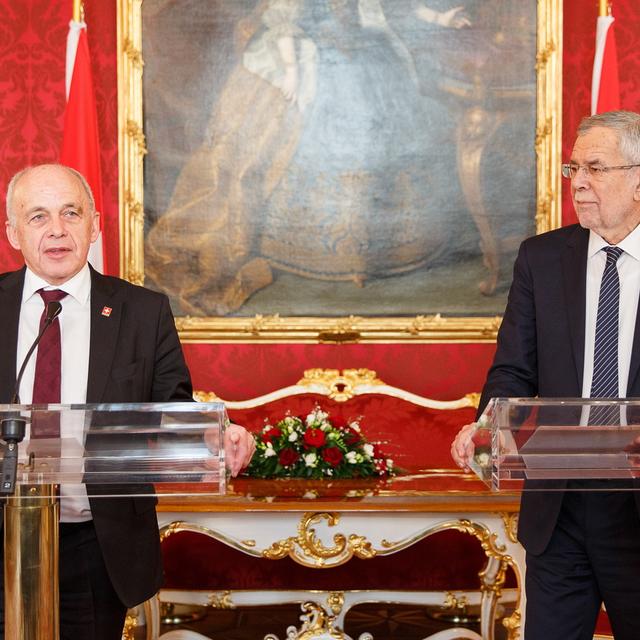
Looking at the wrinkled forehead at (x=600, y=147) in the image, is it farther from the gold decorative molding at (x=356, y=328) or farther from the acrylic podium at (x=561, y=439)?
the gold decorative molding at (x=356, y=328)

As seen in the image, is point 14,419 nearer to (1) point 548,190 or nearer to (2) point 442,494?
(2) point 442,494

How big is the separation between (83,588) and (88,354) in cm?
60

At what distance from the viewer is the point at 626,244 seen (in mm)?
2672

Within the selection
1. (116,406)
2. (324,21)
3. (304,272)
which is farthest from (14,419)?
(324,21)

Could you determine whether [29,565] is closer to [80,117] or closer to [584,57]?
[80,117]

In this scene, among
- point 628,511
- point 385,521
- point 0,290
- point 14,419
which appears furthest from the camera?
point 385,521

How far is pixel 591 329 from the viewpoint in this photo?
2631 millimetres

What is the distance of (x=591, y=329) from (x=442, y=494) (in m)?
1.72

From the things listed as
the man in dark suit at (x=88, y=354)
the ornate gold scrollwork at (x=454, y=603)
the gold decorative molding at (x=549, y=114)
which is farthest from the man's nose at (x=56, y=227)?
the gold decorative molding at (x=549, y=114)

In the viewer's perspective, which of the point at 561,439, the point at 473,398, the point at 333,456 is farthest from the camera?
the point at 473,398

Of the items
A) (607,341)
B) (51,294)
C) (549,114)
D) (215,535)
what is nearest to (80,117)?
(215,535)

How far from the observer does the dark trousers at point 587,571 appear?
2467mm

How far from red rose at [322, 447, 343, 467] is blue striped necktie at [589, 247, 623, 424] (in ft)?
6.70

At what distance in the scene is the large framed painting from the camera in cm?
535
